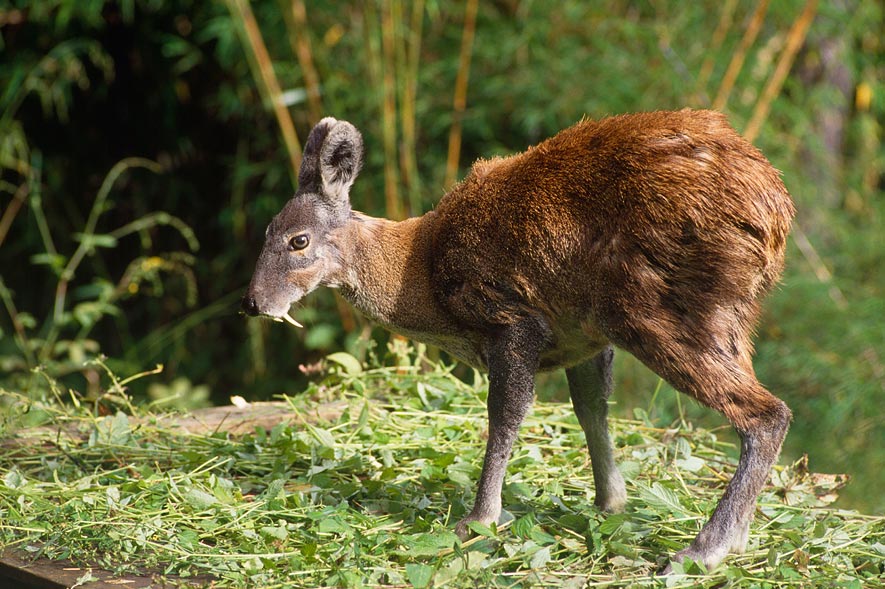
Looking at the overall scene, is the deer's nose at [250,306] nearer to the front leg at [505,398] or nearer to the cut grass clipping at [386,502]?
the cut grass clipping at [386,502]

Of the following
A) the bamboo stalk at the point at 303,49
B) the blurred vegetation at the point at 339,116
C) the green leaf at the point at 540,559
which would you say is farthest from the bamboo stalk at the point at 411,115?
the green leaf at the point at 540,559

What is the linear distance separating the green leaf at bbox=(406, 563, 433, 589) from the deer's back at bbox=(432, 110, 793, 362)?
91cm

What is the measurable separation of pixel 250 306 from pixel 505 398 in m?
1.02

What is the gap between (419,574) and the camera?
331 centimetres

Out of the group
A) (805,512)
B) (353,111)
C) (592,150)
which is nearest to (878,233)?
(353,111)

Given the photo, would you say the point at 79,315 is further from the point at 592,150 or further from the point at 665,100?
the point at 665,100

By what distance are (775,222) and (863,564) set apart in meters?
1.18

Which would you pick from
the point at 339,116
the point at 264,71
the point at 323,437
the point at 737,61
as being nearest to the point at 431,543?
the point at 323,437

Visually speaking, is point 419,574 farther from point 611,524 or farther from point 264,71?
point 264,71

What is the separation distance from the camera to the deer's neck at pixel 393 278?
4.05 meters

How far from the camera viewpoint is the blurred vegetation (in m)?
6.62

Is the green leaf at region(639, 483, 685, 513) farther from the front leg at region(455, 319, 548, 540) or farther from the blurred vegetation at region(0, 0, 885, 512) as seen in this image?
the blurred vegetation at region(0, 0, 885, 512)

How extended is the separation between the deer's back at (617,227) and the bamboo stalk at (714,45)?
11.0 feet

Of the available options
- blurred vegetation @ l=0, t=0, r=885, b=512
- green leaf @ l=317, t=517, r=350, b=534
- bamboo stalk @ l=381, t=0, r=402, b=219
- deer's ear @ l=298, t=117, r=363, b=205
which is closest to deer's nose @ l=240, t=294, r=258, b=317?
deer's ear @ l=298, t=117, r=363, b=205
